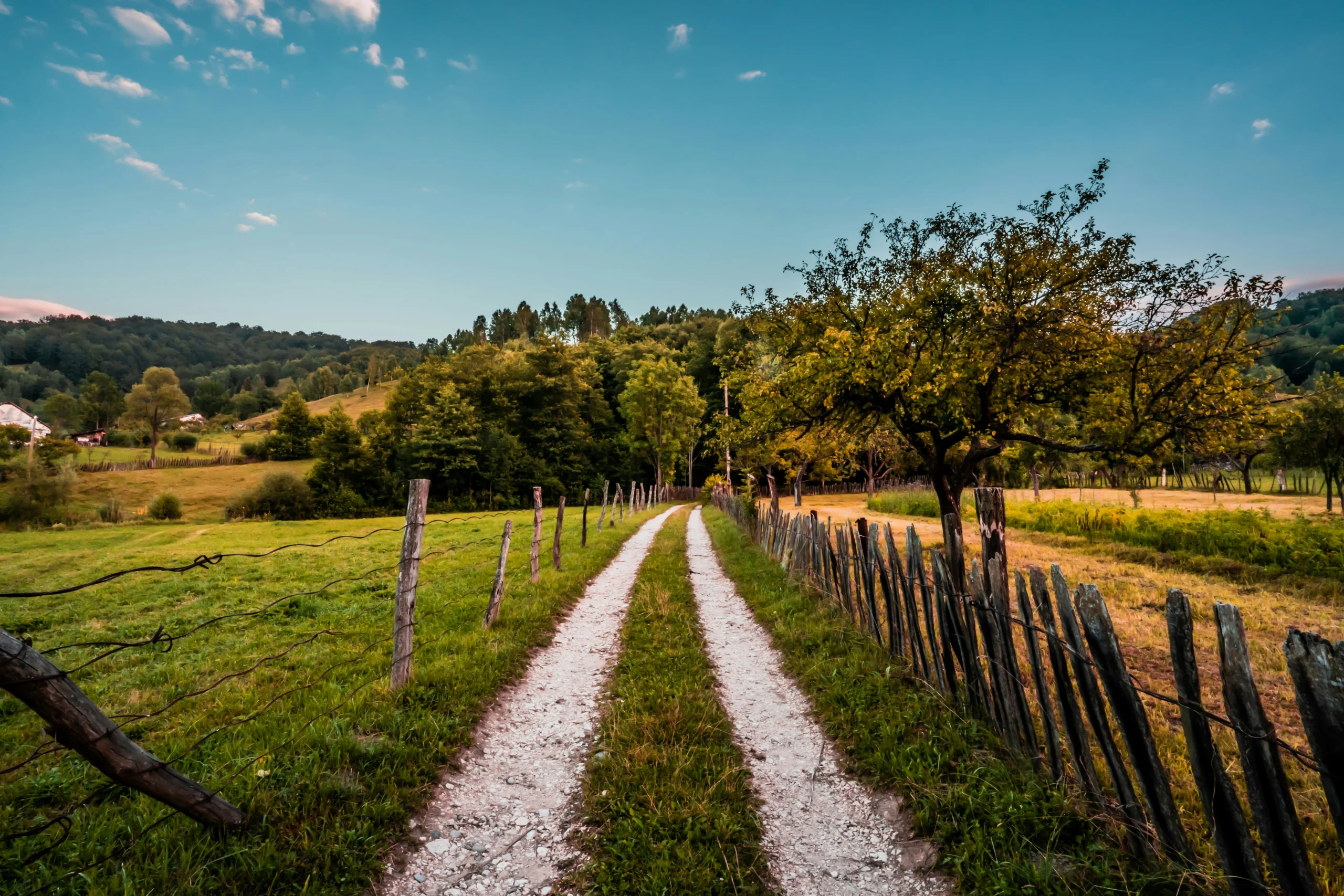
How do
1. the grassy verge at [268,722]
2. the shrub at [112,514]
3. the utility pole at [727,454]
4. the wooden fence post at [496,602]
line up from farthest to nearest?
the shrub at [112,514] < the utility pole at [727,454] < the wooden fence post at [496,602] < the grassy verge at [268,722]

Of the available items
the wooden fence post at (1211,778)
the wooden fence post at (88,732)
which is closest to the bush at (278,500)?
the wooden fence post at (88,732)

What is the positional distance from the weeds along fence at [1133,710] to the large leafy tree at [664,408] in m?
49.4

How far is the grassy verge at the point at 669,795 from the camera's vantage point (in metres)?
3.30

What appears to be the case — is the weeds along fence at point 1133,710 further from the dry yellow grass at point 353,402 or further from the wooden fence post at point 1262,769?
the dry yellow grass at point 353,402

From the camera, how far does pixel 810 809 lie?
408 centimetres

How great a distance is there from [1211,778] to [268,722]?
21.7 feet

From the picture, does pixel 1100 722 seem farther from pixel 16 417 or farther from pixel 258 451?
pixel 16 417

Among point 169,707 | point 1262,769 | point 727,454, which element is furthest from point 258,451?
point 1262,769

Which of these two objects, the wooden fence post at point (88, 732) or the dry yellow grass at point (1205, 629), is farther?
the dry yellow grass at point (1205, 629)

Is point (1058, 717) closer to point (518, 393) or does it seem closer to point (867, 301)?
point (867, 301)

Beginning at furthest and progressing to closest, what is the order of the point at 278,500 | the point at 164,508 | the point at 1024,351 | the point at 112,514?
the point at 278,500 < the point at 164,508 < the point at 112,514 < the point at 1024,351

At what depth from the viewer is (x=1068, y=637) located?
138 inches

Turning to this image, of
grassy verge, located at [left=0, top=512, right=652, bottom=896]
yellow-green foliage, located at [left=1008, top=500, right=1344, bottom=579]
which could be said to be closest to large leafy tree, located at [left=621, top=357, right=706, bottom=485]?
yellow-green foliage, located at [left=1008, top=500, right=1344, bottom=579]

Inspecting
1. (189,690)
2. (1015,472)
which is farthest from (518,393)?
(189,690)
